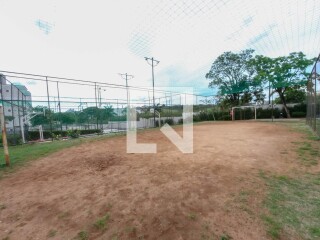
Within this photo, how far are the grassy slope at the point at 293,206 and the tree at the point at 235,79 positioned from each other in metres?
21.5

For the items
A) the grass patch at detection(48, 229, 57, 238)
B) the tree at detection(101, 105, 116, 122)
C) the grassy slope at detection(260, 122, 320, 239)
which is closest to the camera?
the grassy slope at detection(260, 122, 320, 239)

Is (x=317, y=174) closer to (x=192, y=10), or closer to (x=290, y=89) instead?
(x=192, y=10)

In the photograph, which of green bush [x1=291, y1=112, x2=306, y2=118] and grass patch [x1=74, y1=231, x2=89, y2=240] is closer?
grass patch [x1=74, y1=231, x2=89, y2=240]

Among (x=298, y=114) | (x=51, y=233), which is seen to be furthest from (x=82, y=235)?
(x=298, y=114)

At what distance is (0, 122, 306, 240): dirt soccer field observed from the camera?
168cm

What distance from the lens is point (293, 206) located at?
192cm

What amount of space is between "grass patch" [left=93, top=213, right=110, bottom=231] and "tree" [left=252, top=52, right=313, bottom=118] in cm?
2007

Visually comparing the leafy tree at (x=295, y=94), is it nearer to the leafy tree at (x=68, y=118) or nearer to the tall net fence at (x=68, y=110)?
the tall net fence at (x=68, y=110)

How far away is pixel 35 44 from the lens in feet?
23.5

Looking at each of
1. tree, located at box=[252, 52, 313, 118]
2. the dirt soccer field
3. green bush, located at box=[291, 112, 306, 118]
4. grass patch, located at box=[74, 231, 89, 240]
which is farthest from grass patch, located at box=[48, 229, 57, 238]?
green bush, located at box=[291, 112, 306, 118]

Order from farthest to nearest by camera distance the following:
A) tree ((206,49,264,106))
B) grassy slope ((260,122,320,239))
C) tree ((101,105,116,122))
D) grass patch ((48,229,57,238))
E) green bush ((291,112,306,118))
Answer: tree ((206,49,264,106)), green bush ((291,112,306,118)), tree ((101,105,116,122)), grass patch ((48,229,57,238)), grassy slope ((260,122,320,239))

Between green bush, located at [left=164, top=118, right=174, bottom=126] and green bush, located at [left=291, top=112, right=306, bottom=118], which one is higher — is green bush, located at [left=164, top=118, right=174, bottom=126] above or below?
below

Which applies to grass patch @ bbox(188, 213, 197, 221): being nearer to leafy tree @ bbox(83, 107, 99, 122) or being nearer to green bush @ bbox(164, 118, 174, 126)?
leafy tree @ bbox(83, 107, 99, 122)

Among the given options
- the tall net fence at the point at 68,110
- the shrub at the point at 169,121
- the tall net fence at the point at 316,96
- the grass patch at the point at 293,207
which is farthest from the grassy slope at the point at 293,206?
the shrub at the point at 169,121
